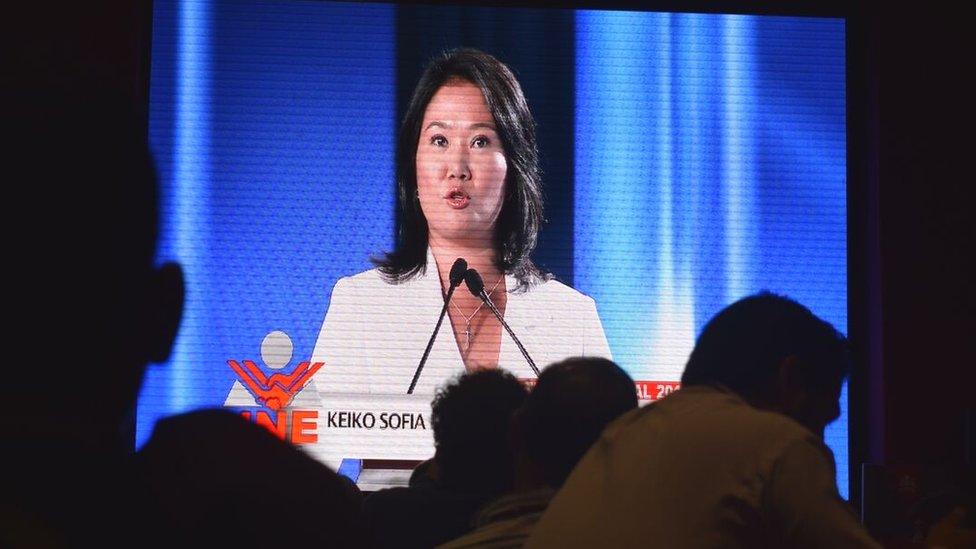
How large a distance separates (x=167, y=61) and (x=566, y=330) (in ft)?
5.90

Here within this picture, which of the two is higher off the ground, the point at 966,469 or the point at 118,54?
the point at 118,54

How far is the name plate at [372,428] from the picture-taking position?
4117 millimetres

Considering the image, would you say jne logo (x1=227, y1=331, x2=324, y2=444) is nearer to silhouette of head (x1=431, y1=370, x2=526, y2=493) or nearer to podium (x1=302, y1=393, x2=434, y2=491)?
podium (x1=302, y1=393, x2=434, y2=491)

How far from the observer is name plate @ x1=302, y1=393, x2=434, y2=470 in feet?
13.5

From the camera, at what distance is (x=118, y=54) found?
429cm

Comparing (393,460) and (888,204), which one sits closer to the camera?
(393,460)

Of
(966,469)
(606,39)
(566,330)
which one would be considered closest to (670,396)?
(966,469)

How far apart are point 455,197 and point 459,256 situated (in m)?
0.22

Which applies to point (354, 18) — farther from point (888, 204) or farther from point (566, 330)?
point (888, 204)

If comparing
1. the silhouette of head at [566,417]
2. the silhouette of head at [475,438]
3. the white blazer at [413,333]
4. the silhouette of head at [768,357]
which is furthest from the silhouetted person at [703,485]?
the white blazer at [413,333]

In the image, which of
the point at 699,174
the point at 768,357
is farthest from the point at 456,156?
the point at 768,357

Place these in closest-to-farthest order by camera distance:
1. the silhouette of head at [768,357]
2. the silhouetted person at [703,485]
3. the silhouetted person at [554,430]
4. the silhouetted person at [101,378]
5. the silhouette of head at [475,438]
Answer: the silhouetted person at [101,378] < the silhouetted person at [703,485] < the silhouette of head at [768,357] < the silhouetted person at [554,430] < the silhouette of head at [475,438]

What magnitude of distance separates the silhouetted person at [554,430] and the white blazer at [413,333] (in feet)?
7.35

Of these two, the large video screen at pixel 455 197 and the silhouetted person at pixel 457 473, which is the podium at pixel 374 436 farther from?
the silhouetted person at pixel 457 473
